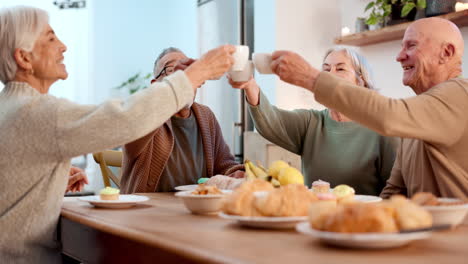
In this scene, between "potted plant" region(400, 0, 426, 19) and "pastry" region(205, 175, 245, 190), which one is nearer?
"pastry" region(205, 175, 245, 190)

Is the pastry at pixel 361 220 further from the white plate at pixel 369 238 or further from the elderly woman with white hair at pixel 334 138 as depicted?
the elderly woman with white hair at pixel 334 138

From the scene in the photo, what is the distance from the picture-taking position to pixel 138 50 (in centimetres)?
659

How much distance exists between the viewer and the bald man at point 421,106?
1.54 metres

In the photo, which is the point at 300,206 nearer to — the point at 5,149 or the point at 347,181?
the point at 5,149

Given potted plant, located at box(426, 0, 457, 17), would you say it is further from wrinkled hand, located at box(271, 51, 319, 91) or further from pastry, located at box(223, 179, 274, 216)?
pastry, located at box(223, 179, 274, 216)

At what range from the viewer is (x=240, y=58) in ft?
5.61

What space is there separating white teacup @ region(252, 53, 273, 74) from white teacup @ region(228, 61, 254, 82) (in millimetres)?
21

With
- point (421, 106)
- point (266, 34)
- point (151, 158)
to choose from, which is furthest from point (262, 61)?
point (266, 34)

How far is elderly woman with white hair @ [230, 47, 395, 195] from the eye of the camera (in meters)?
2.25

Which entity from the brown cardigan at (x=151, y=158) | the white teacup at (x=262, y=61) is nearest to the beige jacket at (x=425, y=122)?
the white teacup at (x=262, y=61)

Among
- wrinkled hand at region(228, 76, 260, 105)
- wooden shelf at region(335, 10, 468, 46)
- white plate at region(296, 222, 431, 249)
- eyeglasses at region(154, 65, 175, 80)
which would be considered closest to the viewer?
white plate at region(296, 222, 431, 249)

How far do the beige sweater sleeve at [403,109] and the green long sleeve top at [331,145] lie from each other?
604 mm

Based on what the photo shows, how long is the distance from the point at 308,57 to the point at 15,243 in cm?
338

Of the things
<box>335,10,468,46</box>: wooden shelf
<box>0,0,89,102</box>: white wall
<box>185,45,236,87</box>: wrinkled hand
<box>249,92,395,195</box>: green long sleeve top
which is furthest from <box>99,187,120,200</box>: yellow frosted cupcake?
<box>0,0,89,102</box>: white wall
